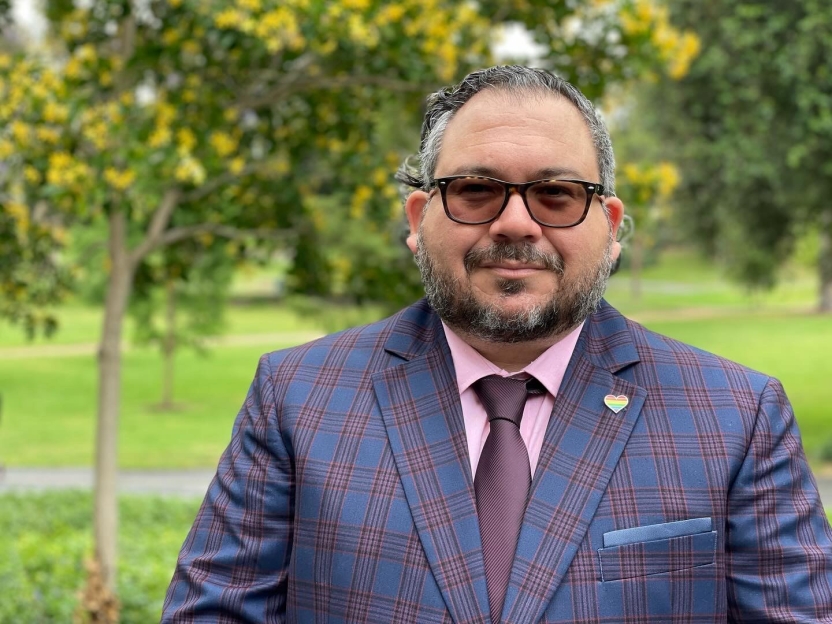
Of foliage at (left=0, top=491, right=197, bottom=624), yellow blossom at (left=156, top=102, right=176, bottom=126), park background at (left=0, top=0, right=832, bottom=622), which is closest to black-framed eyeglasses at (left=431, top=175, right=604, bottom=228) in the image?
park background at (left=0, top=0, right=832, bottom=622)

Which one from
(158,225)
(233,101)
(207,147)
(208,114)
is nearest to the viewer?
(207,147)

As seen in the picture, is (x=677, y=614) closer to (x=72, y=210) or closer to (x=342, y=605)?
(x=342, y=605)

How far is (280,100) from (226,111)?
1.43ft

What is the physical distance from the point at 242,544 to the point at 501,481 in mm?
418

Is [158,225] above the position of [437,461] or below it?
above

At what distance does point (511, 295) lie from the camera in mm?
1594

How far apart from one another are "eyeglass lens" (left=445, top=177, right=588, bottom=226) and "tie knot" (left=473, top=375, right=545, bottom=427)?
276 mm

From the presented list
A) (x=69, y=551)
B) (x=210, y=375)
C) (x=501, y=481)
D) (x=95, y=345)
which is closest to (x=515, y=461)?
(x=501, y=481)

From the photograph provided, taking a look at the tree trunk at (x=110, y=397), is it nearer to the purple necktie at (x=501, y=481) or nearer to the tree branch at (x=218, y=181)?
the tree branch at (x=218, y=181)

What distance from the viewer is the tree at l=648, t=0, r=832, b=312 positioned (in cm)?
1156

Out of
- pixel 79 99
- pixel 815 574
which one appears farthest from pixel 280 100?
Result: pixel 815 574

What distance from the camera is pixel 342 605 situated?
158 centimetres

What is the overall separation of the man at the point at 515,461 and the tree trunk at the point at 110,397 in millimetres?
4347

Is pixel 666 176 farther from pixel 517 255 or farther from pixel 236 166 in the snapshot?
pixel 517 255
